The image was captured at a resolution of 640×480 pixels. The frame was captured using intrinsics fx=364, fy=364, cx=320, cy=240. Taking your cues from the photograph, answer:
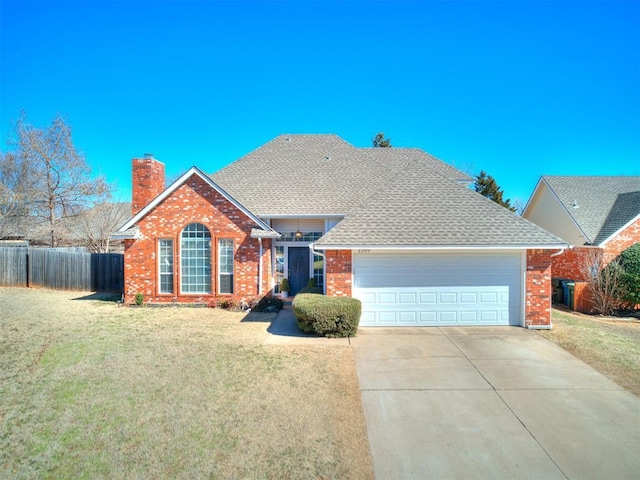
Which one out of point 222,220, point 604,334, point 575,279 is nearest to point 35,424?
point 222,220

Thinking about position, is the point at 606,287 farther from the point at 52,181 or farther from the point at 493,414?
the point at 52,181

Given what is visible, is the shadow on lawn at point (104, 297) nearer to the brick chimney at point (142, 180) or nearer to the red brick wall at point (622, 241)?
the brick chimney at point (142, 180)

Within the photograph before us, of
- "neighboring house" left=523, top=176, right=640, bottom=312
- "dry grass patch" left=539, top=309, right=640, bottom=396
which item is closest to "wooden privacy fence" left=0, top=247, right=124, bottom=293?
"dry grass patch" left=539, top=309, right=640, bottom=396

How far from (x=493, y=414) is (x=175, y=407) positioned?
500cm

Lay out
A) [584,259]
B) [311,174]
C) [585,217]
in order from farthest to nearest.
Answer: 1. [585,217]
2. [311,174]
3. [584,259]

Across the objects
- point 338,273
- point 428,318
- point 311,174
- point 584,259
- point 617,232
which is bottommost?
point 428,318

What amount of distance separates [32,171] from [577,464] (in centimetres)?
3237

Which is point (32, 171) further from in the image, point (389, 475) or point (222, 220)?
point (389, 475)

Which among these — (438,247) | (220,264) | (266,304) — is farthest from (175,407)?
(220,264)

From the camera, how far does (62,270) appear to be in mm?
18422

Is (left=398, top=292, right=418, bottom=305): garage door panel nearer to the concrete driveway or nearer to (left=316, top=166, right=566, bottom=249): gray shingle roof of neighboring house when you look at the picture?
(left=316, top=166, right=566, bottom=249): gray shingle roof of neighboring house

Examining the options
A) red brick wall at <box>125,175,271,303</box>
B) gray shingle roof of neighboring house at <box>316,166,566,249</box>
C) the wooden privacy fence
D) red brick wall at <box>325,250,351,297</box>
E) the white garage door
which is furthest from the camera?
the wooden privacy fence

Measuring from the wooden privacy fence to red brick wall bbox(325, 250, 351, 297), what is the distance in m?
12.3

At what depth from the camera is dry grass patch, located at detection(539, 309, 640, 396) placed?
757 cm
